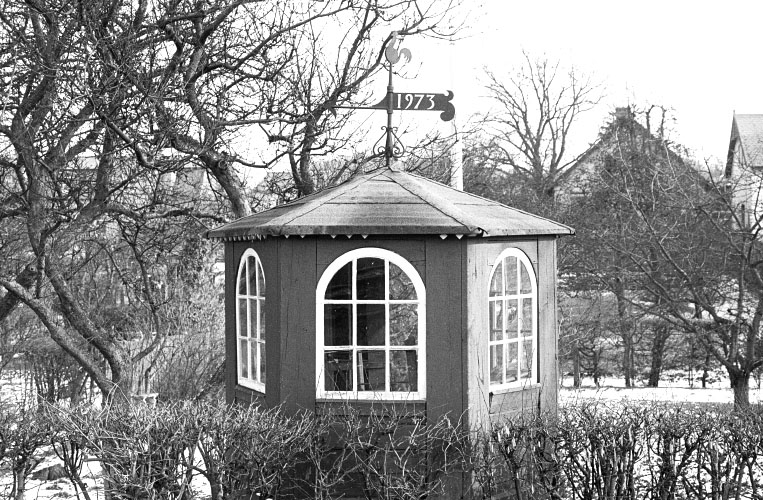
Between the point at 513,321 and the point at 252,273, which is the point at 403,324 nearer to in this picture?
the point at 513,321

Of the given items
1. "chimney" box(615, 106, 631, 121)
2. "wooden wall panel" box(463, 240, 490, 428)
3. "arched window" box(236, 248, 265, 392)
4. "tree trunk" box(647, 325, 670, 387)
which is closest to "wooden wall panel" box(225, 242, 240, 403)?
"arched window" box(236, 248, 265, 392)

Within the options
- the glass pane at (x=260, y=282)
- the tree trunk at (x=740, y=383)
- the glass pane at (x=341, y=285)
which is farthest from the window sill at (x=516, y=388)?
the tree trunk at (x=740, y=383)

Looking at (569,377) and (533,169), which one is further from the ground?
(533,169)

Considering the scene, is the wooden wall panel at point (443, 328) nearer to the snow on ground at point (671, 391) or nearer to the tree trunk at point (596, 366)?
the snow on ground at point (671, 391)

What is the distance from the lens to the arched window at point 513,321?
7164 millimetres

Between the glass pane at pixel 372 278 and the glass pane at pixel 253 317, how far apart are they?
1.24m

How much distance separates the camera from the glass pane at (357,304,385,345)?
269 inches

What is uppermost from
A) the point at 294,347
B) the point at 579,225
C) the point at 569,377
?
the point at 579,225

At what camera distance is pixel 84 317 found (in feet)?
35.4

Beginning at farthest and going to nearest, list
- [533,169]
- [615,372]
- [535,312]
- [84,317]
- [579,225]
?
[533,169] → [615,372] → [579,225] → [84,317] → [535,312]

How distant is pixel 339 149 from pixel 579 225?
38.2 ft

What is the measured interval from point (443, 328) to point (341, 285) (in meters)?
0.89

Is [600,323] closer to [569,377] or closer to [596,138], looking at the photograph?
[569,377]

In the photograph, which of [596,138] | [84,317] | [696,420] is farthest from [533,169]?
[696,420]
